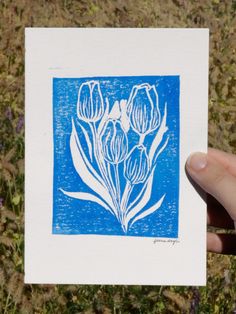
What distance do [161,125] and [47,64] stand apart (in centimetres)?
36

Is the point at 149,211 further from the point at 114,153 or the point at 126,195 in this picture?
the point at 114,153

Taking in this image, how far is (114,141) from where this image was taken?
2.33 m

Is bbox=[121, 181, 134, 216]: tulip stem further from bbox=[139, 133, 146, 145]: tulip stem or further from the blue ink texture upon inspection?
bbox=[139, 133, 146, 145]: tulip stem

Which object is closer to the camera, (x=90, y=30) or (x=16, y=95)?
(x=90, y=30)

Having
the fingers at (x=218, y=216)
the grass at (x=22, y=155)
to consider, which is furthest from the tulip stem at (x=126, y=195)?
the grass at (x=22, y=155)

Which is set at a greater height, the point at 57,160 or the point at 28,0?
the point at 28,0

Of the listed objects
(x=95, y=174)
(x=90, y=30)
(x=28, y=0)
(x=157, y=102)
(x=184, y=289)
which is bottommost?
(x=184, y=289)

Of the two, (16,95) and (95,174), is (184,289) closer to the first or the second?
(95,174)

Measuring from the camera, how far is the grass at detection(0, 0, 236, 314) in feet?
9.27

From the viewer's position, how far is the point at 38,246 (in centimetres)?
237

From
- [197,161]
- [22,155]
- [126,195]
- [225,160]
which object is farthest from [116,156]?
[22,155]

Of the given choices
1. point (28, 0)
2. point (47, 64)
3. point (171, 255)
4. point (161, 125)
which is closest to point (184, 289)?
point (171, 255)

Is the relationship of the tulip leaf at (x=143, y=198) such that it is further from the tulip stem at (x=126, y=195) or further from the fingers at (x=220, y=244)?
the fingers at (x=220, y=244)

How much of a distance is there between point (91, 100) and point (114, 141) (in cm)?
13
